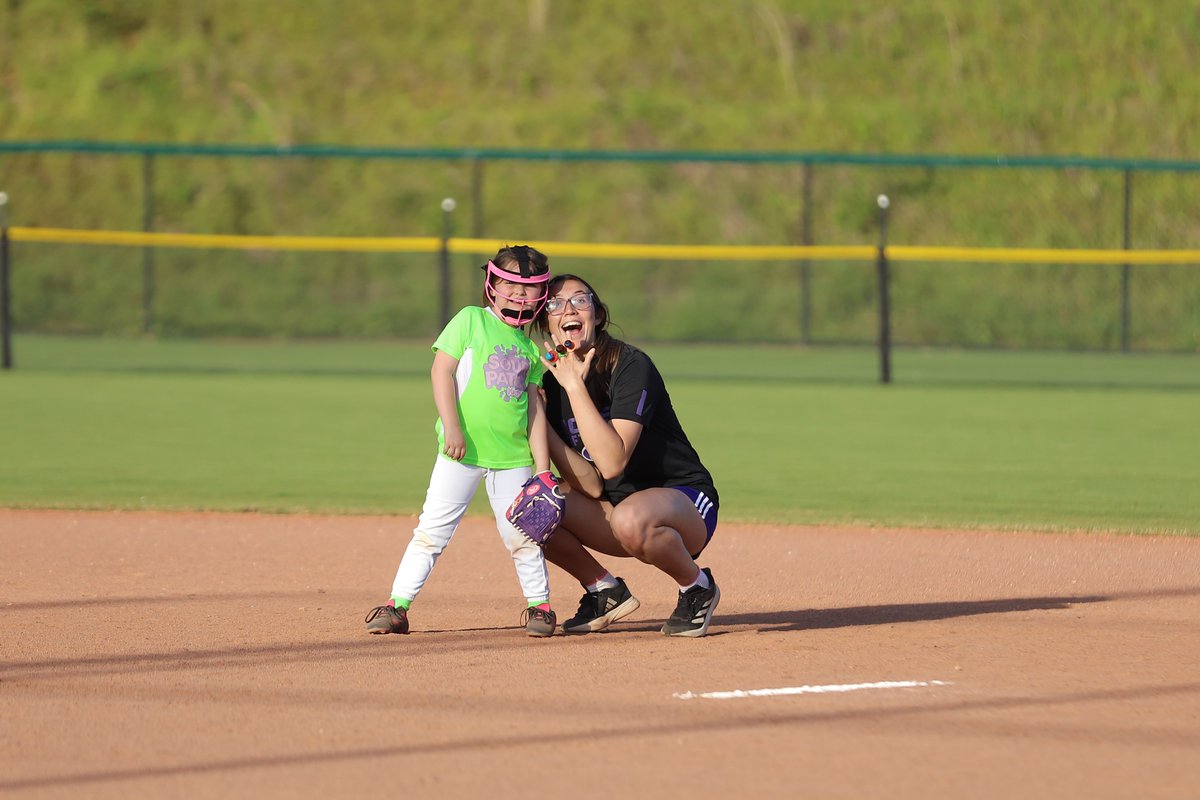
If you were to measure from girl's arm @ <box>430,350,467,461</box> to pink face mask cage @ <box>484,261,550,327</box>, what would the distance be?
0.25 meters

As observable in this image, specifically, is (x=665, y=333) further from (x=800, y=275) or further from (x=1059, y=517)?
(x=1059, y=517)

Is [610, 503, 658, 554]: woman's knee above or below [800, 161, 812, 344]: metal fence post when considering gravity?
below

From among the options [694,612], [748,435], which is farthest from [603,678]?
[748,435]

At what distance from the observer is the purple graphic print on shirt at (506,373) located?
17.6 ft

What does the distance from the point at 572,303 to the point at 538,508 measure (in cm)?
68

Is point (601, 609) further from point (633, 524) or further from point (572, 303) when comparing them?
point (572, 303)

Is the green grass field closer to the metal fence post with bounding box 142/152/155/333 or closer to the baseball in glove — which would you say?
the metal fence post with bounding box 142/152/155/333

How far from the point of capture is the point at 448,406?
5.29 meters

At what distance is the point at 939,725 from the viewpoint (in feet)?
14.4

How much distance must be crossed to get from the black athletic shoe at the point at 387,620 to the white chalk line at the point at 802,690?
124 cm

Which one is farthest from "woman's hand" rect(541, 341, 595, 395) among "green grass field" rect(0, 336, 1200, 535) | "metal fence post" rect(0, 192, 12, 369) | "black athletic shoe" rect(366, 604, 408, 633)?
"metal fence post" rect(0, 192, 12, 369)

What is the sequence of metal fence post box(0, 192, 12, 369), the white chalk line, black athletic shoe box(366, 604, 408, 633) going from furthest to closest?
metal fence post box(0, 192, 12, 369), black athletic shoe box(366, 604, 408, 633), the white chalk line

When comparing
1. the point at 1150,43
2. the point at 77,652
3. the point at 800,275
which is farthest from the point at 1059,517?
the point at 1150,43

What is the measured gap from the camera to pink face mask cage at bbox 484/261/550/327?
5410 mm
